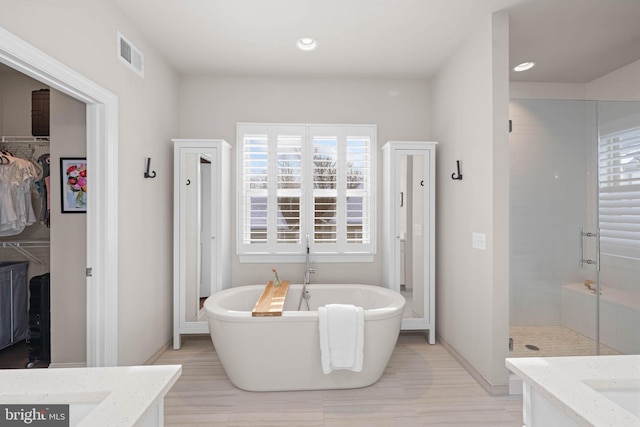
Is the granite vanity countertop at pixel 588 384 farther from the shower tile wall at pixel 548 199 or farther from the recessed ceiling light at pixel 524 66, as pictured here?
the recessed ceiling light at pixel 524 66

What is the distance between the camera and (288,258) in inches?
139

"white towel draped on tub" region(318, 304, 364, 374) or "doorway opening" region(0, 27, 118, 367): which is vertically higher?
"doorway opening" region(0, 27, 118, 367)

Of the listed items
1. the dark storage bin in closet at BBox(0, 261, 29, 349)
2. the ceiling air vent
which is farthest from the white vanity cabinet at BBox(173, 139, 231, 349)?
the dark storage bin in closet at BBox(0, 261, 29, 349)

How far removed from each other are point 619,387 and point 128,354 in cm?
281

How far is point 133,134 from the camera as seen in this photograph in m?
2.62

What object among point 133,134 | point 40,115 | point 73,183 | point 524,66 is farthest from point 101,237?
point 524,66

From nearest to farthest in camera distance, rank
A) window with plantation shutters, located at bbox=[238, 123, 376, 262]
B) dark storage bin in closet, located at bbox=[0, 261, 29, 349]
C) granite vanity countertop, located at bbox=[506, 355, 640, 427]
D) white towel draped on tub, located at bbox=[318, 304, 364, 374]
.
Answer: granite vanity countertop, located at bbox=[506, 355, 640, 427]
white towel draped on tub, located at bbox=[318, 304, 364, 374]
dark storage bin in closet, located at bbox=[0, 261, 29, 349]
window with plantation shutters, located at bbox=[238, 123, 376, 262]

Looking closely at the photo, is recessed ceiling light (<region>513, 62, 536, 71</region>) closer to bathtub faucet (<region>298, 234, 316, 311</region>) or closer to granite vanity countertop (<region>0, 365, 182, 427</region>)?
bathtub faucet (<region>298, 234, 316, 311</region>)

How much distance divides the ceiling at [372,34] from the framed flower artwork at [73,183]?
46.7 inches

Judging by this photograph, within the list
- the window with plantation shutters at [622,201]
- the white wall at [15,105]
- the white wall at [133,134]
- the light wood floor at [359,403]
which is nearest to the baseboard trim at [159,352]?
the white wall at [133,134]

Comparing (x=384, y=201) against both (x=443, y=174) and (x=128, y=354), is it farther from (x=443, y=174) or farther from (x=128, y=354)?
(x=128, y=354)

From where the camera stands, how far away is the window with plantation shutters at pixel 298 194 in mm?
3518

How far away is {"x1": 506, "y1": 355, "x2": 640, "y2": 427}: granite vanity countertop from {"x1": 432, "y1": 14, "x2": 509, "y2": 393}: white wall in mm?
1393

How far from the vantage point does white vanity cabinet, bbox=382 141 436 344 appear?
3287mm
